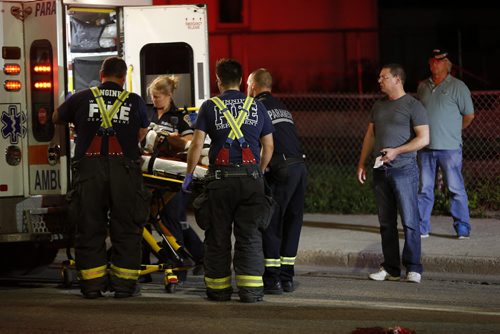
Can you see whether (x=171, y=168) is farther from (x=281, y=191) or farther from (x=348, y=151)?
(x=348, y=151)

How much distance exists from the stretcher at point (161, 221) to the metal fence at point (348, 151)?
4571mm

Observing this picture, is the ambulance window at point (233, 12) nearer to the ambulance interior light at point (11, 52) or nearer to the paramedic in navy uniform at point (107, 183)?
the ambulance interior light at point (11, 52)

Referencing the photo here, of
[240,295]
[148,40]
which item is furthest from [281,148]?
[148,40]

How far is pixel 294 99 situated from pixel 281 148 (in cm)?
1077

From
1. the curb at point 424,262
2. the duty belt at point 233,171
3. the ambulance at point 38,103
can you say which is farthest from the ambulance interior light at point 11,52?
the curb at point 424,262

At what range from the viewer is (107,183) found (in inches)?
338

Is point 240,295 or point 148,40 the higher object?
point 148,40

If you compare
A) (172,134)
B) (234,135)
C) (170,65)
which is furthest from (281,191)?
(170,65)

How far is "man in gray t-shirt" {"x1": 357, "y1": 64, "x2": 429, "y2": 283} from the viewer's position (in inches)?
368

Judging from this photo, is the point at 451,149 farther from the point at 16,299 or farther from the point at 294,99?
the point at 294,99

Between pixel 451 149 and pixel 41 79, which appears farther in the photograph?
pixel 451 149

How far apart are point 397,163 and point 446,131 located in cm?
184

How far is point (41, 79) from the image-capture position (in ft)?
30.9

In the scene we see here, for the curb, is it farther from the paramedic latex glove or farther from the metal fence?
the metal fence
